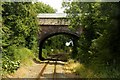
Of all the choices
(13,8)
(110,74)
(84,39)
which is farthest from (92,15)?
(110,74)

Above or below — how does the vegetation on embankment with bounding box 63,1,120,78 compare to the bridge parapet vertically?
below

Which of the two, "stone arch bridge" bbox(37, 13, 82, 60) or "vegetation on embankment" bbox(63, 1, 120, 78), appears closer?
"vegetation on embankment" bbox(63, 1, 120, 78)

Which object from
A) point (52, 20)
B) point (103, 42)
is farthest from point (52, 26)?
point (103, 42)

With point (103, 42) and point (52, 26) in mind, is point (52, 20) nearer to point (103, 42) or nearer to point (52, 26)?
point (52, 26)

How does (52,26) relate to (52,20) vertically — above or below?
below

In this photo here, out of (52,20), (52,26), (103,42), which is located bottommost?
(103,42)

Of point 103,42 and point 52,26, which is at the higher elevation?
point 52,26

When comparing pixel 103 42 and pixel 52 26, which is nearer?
pixel 103 42

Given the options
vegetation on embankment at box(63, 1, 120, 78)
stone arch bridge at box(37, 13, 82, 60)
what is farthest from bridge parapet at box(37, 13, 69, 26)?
vegetation on embankment at box(63, 1, 120, 78)

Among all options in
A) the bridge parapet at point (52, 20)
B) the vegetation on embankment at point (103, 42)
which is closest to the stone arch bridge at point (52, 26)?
the bridge parapet at point (52, 20)

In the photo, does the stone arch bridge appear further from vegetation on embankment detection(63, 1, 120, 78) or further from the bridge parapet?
vegetation on embankment detection(63, 1, 120, 78)

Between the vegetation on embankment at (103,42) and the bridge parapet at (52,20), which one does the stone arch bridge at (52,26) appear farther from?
A: the vegetation on embankment at (103,42)

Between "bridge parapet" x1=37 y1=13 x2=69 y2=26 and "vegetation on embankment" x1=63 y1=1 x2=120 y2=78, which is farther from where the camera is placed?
"bridge parapet" x1=37 y1=13 x2=69 y2=26

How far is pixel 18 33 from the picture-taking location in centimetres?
2800
